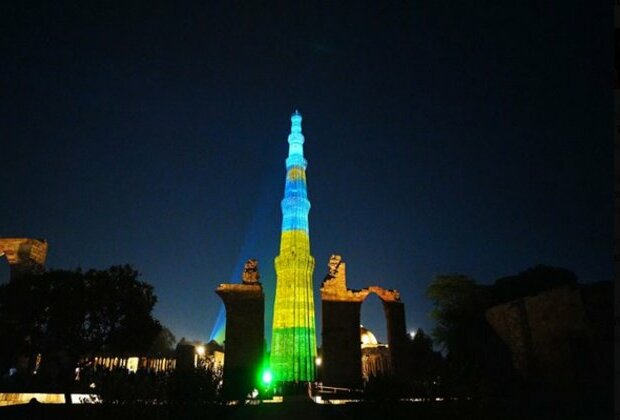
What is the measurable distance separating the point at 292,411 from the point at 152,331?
10.1 m

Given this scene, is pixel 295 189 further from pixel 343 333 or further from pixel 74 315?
pixel 74 315

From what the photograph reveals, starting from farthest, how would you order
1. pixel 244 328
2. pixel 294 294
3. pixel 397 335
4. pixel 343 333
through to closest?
pixel 294 294, pixel 397 335, pixel 343 333, pixel 244 328

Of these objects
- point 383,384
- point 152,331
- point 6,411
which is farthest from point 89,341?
point 383,384

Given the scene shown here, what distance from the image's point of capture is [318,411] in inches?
510

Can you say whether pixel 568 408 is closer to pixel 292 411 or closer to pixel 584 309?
pixel 584 309

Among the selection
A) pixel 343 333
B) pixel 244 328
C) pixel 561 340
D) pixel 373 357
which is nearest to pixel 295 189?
pixel 373 357

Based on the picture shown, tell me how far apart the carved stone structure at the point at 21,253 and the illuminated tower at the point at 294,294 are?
20528 mm

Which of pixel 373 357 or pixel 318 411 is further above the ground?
pixel 373 357

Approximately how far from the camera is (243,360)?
17812mm

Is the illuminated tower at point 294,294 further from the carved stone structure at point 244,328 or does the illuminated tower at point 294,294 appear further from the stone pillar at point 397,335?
the carved stone structure at point 244,328

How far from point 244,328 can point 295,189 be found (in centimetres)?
2759

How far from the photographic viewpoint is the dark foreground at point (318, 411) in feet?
28.4

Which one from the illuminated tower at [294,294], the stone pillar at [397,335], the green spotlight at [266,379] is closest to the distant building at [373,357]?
the illuminated tower at [294,294]

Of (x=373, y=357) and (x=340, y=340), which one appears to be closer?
(x=340, y=340)
